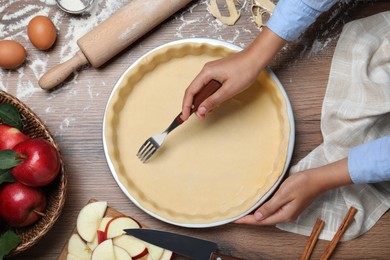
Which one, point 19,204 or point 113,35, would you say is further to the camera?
point 113,35

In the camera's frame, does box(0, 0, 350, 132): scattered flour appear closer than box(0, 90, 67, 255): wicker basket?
No

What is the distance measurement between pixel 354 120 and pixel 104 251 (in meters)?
0.52

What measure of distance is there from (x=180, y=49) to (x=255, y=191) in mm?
302

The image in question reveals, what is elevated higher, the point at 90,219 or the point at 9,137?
the point at 9,137

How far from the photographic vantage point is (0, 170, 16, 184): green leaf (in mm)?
842

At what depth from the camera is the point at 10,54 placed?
97cm

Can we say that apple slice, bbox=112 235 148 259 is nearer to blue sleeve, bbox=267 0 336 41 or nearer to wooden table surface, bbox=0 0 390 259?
wooden table surface, bbox=0 0 390 259

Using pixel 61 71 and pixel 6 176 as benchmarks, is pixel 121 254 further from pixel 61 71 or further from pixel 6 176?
pixel 61 71

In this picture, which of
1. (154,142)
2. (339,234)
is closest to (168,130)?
(154,142)

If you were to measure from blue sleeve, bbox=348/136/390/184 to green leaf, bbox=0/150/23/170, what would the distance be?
0.56 meters

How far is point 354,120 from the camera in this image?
3.15ft

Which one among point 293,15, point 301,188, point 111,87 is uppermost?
point 293,15

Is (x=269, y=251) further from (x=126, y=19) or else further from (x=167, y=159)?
(x=126, y=19)

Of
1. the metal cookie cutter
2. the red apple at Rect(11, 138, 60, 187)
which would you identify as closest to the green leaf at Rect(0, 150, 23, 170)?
the red apple at Rect(11, 138, 60, 187)
